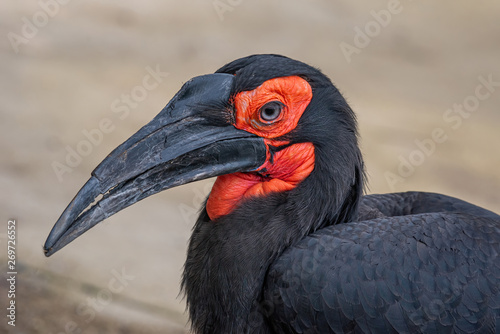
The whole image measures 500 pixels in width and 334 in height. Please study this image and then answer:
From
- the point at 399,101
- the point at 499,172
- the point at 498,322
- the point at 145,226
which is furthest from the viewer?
the point at 399,101

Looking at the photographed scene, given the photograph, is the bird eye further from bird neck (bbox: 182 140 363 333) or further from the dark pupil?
bird neck (bbox: 182 140 363 333)

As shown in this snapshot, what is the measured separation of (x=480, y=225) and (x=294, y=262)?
2.66 feet

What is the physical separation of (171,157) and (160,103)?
14.3ft

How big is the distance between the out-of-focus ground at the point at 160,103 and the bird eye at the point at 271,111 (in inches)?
96.5

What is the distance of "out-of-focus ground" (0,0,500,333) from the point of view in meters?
5.30

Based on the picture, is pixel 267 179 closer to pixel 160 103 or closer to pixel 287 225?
pixel 287 225

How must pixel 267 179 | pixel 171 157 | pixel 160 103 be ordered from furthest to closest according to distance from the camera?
pixel 160 103 < pixel 267 179 < pixel 171 157

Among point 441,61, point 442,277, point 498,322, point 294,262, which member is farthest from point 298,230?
point 441,61

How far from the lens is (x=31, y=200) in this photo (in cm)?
605

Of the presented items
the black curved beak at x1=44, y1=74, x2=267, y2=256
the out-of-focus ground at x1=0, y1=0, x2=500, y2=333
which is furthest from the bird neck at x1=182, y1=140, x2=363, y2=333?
the out-of-focus ground at x1=0, y1=0, x2=500, y2=333

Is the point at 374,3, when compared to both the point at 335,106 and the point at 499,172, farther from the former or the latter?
the point at 335,106

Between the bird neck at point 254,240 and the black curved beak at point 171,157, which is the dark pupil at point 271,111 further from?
the bird neck at point 254,240

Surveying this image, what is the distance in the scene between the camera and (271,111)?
301 cm

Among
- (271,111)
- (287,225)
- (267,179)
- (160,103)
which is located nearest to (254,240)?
(287,225)
